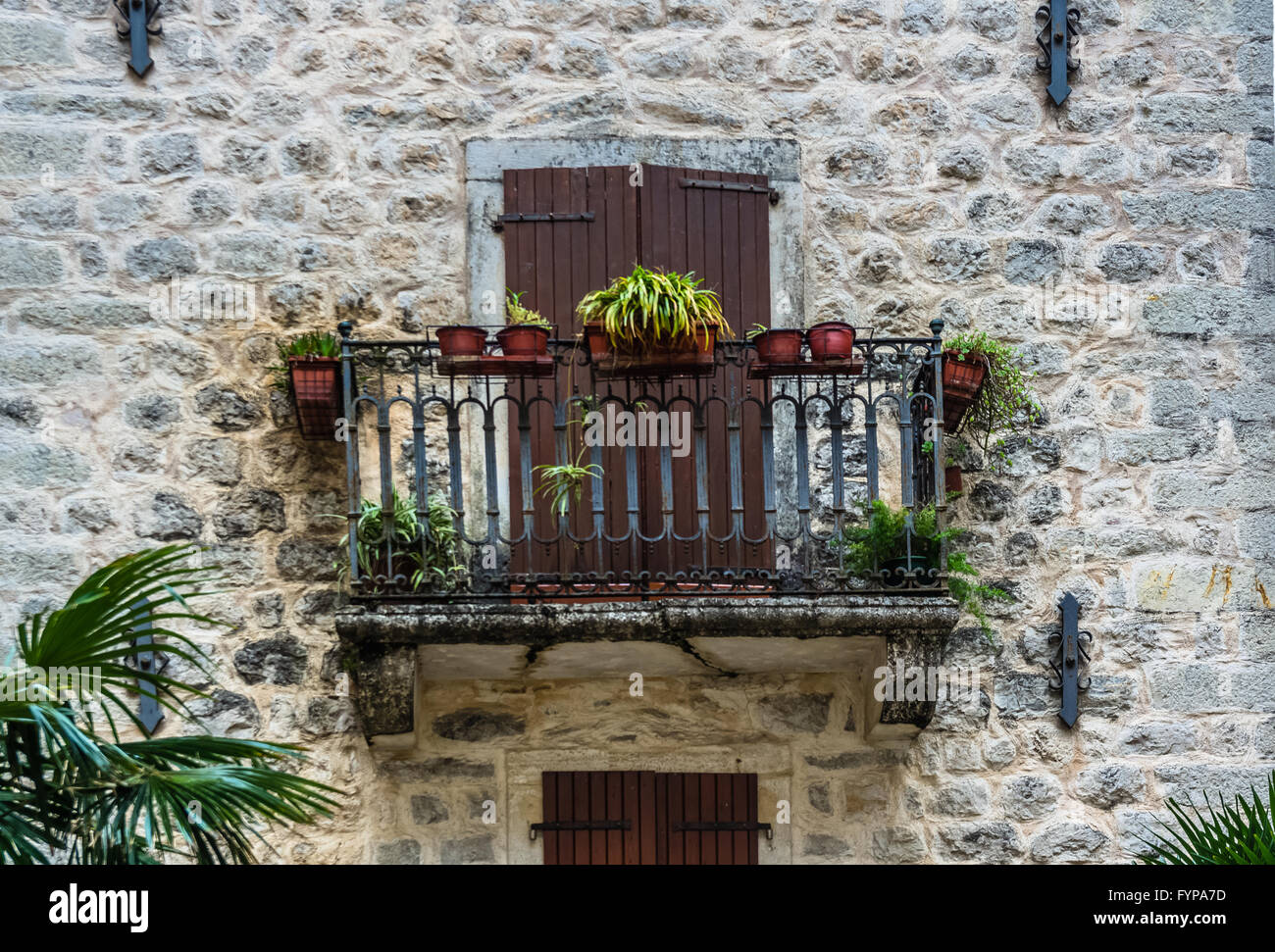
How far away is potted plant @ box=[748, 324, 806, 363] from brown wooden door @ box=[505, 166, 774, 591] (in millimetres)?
409

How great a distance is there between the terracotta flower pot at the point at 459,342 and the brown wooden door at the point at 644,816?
1720 millimetres

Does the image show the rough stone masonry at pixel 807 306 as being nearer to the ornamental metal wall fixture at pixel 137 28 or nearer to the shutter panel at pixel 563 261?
the ornamental metal wall fixture at pixel 137 28

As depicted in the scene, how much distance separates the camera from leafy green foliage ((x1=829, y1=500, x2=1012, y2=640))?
6277 millimetres

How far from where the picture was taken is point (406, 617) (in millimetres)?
6012

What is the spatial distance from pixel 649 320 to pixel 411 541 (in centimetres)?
122

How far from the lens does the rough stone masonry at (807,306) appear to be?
21.4 ft

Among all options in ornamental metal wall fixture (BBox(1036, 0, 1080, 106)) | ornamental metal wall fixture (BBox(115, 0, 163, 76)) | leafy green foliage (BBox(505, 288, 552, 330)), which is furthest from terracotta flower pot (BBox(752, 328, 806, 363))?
ornamental metal wall fixture (BBox(115, 0, 163, 76))

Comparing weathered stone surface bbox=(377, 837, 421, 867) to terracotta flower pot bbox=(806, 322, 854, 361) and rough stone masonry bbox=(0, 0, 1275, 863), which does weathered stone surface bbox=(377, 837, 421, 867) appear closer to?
rough stone masonry bbox=(0, 0, 1275, 863)

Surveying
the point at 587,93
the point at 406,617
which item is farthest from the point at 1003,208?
the point at 406,617

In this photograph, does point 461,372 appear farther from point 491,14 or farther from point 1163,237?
point 1163,237

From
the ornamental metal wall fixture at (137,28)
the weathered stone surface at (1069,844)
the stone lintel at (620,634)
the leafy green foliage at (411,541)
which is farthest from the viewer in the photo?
the ornamental metal wall fixture at (137,28)

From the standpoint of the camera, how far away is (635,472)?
21.0 ft

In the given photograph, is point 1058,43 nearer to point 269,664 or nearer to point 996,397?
point 996,397

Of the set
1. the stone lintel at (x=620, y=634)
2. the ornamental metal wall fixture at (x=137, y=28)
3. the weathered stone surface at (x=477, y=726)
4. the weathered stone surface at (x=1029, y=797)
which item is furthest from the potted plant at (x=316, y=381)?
the weathered stone surface at (x=1029, y=797)
